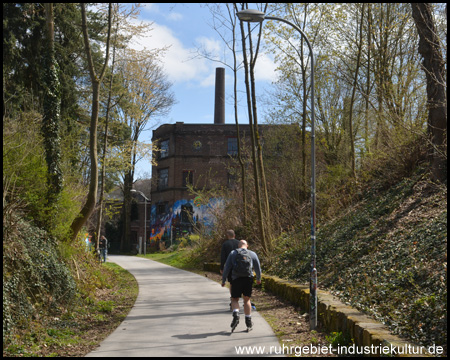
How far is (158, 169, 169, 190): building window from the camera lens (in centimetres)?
5450

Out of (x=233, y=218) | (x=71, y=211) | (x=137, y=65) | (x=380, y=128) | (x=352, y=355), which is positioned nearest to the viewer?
(x=352, y=355)

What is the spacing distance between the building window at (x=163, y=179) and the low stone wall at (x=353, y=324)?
4158cm

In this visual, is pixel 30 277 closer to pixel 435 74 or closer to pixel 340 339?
pixel 340 339

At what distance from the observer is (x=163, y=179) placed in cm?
5506

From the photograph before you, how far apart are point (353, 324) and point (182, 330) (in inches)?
132

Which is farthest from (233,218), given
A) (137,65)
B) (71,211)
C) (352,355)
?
(352,355)

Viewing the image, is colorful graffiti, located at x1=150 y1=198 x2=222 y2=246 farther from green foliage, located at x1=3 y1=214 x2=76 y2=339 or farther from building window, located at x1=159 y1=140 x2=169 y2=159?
green foliage, located at x1=3 y1=214 x2=76 y2=339

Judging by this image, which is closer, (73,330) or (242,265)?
(73,330)

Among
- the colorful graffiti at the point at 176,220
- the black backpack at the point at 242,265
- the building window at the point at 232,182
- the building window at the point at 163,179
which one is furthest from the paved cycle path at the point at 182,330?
the building window at the point at 163,179

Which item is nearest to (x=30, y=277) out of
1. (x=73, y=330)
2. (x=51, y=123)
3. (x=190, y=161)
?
(x=73, y=330)

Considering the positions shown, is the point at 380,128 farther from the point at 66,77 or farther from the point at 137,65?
the point at 66,77

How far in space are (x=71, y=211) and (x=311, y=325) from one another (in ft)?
26.8

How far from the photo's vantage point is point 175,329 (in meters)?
9.70

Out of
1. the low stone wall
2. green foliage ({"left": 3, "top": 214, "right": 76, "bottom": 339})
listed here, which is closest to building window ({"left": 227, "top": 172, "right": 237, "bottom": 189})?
the low stone wall
